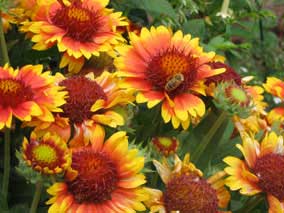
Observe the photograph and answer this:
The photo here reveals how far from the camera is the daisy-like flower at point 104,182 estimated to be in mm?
866

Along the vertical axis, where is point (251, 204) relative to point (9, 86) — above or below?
below

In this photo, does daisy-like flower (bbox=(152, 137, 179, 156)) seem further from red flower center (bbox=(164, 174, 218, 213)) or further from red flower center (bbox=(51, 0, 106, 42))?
red flower center (bbox=(51, 0, 106, 42))

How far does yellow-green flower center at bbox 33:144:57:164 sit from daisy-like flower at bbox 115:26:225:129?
16cm

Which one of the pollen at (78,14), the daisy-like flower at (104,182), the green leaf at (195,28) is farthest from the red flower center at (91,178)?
the green leaf at (195,28)

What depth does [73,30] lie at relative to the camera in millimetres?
1132

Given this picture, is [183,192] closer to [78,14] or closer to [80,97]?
[80,97]

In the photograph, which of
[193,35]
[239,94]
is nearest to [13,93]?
→ [239,94]

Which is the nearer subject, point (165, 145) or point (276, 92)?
point (165, 145)

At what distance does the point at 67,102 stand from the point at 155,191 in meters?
0.18

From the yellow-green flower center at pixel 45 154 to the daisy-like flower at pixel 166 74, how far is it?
161mm

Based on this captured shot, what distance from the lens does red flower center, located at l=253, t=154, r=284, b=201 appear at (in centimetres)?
95

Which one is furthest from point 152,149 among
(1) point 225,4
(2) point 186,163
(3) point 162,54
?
(1) point 225,4

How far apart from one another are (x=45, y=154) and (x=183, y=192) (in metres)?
0.20

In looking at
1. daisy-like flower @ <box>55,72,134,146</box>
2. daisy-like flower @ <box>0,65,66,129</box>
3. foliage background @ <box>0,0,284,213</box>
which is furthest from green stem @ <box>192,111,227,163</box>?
daisy-like flower @ <box>0,65,66,129</box>
